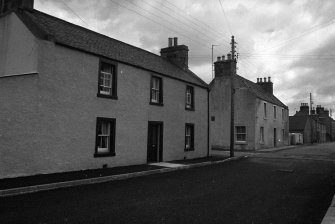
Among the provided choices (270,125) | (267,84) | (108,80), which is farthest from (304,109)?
(108,80)

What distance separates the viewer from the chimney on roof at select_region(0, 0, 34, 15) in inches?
558

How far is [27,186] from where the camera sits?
31.9 ft

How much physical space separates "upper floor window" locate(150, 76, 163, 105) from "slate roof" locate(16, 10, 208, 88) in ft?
1.86

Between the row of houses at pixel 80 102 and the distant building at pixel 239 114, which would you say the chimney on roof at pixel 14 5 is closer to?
the row of houses at pixel 80 102

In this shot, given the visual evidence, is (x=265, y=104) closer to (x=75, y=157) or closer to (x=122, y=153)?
(x=122, y=153)

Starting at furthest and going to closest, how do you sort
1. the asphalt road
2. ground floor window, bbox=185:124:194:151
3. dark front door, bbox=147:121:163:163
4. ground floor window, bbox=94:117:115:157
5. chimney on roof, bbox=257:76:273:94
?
chimney on roof, bbox=257:76:273:94, ground floor window, bbox=185:124:194:151, dark front door, bbox=147:121:163:163, ground floor window, bbox=94:117:115:157, the asphalt road

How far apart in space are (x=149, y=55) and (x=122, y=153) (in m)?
8.57

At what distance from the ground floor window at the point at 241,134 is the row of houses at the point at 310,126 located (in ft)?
69.1

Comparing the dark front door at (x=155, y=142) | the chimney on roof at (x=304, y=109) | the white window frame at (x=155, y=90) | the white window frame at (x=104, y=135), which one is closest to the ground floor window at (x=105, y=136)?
the white window frame at (x=104, y=135)

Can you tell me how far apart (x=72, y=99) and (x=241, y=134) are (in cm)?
2352

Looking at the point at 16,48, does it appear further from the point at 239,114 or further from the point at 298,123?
the point at 298,123

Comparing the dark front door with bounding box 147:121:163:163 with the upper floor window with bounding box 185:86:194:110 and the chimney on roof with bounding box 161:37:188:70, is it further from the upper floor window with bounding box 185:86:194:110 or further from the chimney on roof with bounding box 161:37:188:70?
the chimney on roof with bounding box 161:37:188:70

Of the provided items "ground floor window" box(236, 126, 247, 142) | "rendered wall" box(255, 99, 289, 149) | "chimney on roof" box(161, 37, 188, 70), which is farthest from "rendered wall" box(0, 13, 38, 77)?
"rendered wall" box(255, 99, 289, 149)

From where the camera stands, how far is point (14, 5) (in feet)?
47.0
